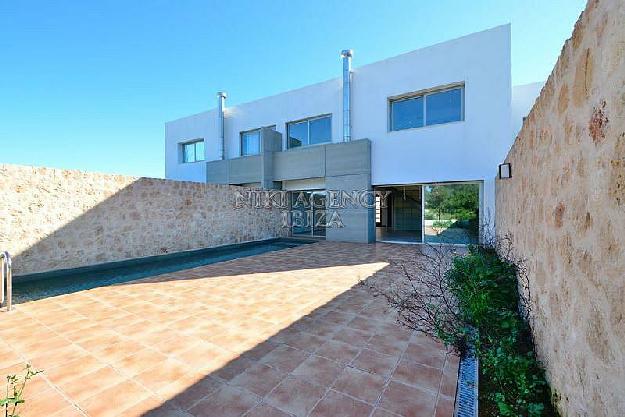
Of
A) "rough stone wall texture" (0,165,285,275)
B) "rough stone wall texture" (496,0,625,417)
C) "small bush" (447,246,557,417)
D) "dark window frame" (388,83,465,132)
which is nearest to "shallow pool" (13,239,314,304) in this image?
"rough stone wall texture" (0,165,285,275)

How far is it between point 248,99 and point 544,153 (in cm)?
1445

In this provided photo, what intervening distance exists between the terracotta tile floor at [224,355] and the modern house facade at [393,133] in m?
5.68

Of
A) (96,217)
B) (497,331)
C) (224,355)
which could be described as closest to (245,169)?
(96,217)

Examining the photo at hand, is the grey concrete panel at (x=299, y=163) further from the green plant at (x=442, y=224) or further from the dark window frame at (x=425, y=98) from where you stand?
the green plant at (x=442, y=224)

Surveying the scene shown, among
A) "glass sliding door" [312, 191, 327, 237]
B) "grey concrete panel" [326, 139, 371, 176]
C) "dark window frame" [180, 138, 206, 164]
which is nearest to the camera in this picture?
"grey concrete panel" [326, 139, 371, 176]

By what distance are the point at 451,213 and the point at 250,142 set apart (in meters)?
10.7

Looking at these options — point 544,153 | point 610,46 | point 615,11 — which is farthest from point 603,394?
point 544,153

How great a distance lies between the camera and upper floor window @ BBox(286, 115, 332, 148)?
12242 millimetres

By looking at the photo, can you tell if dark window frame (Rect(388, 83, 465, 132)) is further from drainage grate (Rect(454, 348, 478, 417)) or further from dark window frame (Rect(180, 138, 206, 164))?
dark window frame (Rect(180, 138, 206, 164))

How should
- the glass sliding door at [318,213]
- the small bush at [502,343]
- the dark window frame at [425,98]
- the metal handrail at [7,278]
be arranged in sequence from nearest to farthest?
the small bush at [502,343], the metal handrail at [7,278], the dark window frame at [425,98], the glass sliding door at [318,213]

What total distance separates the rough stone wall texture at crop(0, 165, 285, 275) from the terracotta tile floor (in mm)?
2261

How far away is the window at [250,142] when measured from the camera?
47.1 ft

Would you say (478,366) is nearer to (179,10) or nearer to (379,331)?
(379,331)

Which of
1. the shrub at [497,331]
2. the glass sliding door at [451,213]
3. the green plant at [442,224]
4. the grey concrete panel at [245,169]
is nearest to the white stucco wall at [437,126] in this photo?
the glass sliding door at [451,213]
